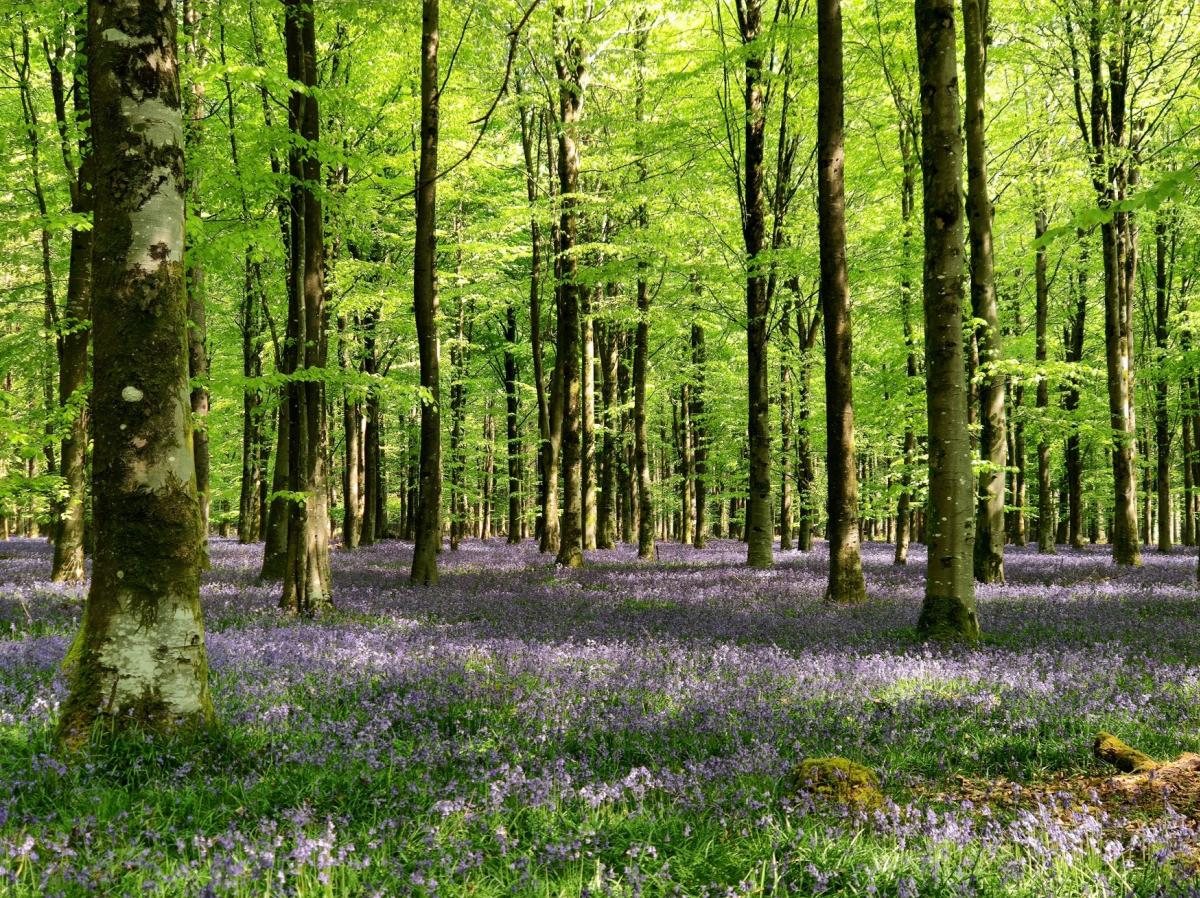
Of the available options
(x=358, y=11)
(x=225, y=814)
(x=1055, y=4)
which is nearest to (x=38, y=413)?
(x=358, y=11)

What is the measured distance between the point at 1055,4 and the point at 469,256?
57.3 feet

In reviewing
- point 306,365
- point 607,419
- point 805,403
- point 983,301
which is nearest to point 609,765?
point 306,365

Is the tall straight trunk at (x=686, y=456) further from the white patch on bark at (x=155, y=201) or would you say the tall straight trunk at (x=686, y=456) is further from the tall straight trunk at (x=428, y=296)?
the white patch on bark at (x=155, y=201)

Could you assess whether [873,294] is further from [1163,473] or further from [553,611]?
[553,611]

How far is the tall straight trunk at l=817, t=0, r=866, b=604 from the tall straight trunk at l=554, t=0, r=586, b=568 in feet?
23.2

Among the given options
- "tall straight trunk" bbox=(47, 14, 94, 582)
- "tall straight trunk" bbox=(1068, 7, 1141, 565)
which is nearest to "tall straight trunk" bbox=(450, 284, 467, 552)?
"tall straight trunk" bbox=(47, 14, 94, 582)

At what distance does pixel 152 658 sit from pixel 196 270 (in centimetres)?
888

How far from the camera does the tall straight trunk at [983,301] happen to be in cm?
1231

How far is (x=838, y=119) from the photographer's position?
36.5 ft

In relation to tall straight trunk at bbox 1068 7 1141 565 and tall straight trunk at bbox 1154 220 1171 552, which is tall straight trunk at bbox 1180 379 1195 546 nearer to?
tall straight trunk at bbox 1154 220 1171 552

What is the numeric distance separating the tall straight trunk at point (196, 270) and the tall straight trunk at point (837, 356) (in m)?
8.71

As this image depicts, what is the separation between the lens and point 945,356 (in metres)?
8.27

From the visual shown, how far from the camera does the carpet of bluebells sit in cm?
296

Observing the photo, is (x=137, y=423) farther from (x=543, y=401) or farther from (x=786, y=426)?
(x=786, y=426)
